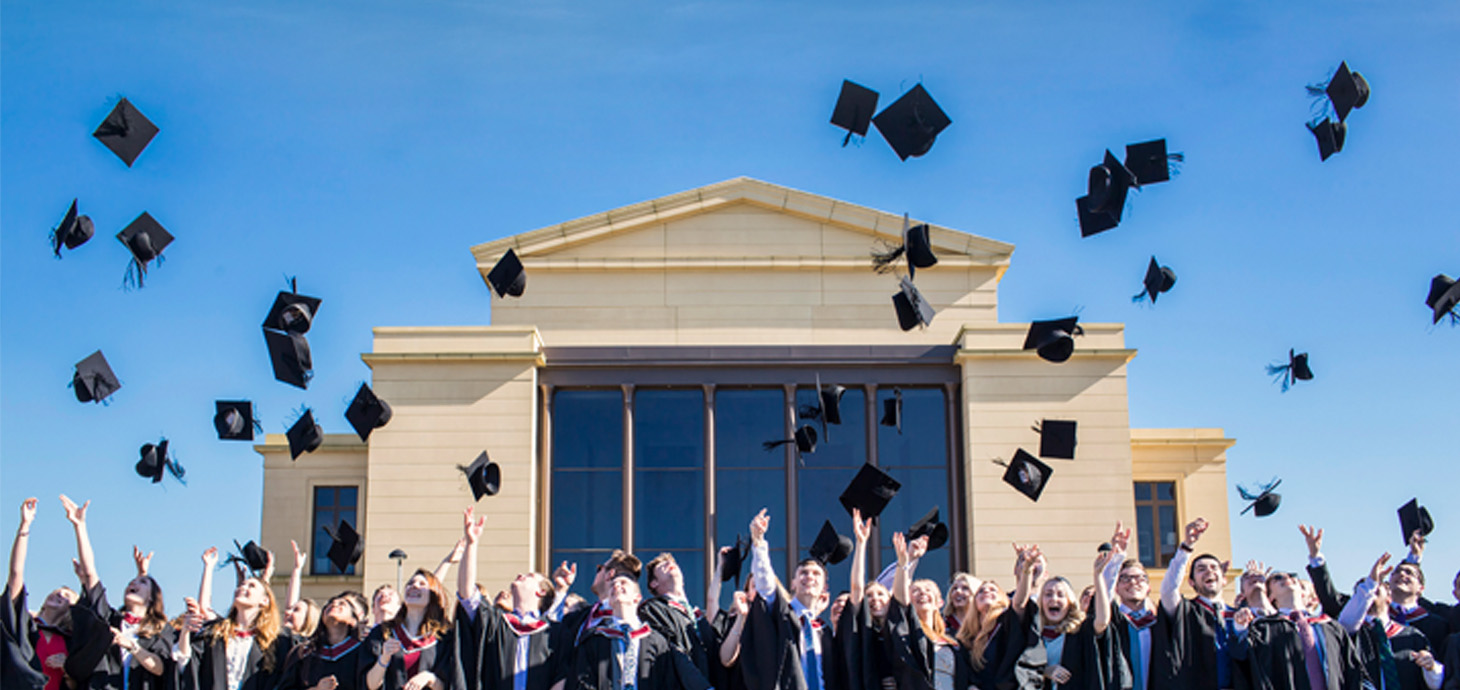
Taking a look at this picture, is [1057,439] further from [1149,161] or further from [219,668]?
[219,668]

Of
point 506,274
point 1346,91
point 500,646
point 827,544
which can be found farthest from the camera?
point 506,274

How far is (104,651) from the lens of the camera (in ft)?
25.9

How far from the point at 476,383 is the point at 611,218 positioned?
11.8ft

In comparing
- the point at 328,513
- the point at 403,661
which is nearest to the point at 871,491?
the point at 403,661

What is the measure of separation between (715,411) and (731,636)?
538 inches

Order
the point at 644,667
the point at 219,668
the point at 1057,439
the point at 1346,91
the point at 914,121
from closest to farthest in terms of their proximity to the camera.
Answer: the point at 644,667, the point at 219,668, the point at 1346,91, the point at 914,121, the point at 1057,439

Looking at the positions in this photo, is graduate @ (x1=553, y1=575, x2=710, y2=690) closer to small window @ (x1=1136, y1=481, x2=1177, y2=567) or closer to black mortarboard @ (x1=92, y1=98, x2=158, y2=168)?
black mortarboard @ (x1=92, y1=98, x2=158, y2=168)

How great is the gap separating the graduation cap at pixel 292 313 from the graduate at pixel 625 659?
804 cm

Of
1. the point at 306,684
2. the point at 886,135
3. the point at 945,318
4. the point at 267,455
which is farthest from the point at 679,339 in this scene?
the point at 306,684

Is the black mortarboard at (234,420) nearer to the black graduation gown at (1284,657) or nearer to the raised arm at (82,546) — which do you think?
the raised arm at (82,546)

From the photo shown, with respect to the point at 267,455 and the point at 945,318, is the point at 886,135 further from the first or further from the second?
the point at 267,455

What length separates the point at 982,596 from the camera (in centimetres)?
794

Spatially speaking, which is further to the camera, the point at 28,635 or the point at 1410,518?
the point at 1410,518

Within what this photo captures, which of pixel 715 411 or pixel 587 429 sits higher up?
pixel 715 411
